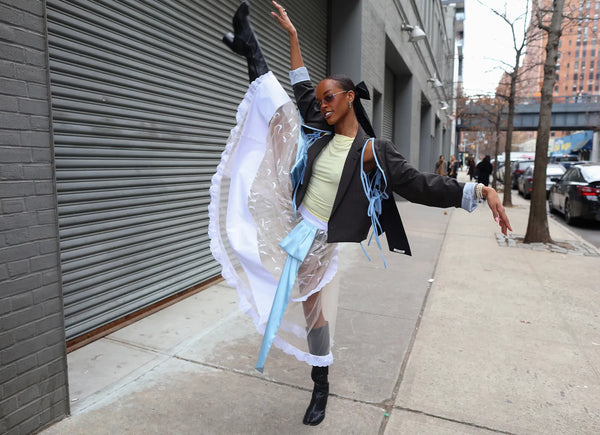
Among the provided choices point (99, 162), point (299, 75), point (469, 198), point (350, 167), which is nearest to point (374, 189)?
point (350, 167)

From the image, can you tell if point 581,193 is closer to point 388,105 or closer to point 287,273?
point 388,105

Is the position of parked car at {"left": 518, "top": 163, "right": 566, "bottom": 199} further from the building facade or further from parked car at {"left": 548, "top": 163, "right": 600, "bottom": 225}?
the building facade

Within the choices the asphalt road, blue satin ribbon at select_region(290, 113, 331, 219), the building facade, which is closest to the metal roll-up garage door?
the building facade

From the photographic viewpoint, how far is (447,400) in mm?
2936

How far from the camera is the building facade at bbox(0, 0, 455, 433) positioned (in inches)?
89.9

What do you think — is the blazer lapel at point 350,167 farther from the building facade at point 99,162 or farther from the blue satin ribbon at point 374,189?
the building facade at point 99,162

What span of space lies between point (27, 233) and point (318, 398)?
1.89 m

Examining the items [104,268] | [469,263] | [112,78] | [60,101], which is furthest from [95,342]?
[469,263]

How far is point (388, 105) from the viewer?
591 inches

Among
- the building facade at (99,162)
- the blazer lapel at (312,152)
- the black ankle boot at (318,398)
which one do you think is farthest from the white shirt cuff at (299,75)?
the black ankle boot at (318,398)

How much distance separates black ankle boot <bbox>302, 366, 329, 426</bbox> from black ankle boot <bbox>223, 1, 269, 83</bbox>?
6.02 feet

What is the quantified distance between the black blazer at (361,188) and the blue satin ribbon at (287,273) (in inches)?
5.3

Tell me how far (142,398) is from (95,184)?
70.4 inches

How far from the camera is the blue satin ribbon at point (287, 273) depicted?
2373mm
